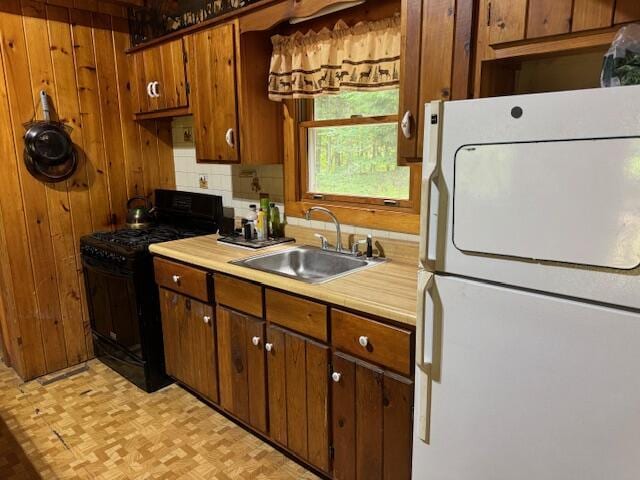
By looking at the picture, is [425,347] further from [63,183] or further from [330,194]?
[63,183]

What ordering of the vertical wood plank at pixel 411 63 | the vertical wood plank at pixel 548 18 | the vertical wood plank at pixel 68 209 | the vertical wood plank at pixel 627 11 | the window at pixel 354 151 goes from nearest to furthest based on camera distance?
the vertical wood plank at pixel 627 11, the vertical wood plank at pixel 548 18, the vertical wood plank at pixel 411 63, the window at pixel 354 151, the vertical wood plank at pixel 68 209

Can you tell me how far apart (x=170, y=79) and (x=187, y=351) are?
1698mm

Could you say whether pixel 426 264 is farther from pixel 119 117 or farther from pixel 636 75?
pixel 119 117

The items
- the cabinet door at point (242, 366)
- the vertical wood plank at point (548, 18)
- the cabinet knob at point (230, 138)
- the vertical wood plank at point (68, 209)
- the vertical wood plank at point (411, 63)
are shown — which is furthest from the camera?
the vertical wood plank at point (68, 209)

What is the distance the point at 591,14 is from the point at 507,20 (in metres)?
0.23

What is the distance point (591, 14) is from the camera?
122cm

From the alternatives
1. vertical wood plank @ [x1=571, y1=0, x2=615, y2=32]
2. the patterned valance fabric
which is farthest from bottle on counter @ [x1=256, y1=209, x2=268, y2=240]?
vertical wood plank @ [x1=571, y1=0, x2=615, y2=32]

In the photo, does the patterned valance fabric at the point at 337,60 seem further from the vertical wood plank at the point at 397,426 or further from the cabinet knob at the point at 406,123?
the vertical wood plank at the point at 397,426

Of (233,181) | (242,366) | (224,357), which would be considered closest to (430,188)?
(242,366)

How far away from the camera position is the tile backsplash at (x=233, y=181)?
99.7 inches

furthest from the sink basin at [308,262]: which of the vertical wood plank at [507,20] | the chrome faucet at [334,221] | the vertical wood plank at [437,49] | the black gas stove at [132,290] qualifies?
the vertical wood plank at [507,20]

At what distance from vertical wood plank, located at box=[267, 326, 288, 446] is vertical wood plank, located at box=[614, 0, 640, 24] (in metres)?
1.59

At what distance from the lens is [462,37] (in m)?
1.48

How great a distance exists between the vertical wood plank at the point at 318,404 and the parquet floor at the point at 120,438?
22 cm
